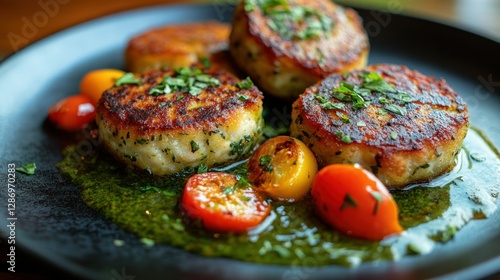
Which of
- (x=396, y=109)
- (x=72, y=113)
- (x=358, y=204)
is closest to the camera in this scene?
(x=358, y=204)

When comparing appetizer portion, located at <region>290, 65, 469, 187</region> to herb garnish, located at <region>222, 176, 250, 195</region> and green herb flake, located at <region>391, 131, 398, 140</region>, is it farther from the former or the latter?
Result: herb garnish, located at <region>222, 176, 250, 195</region>

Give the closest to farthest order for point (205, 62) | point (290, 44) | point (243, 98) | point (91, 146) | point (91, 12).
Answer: point (243, 98) < point (91, 146) < point (290, 44) < point (205, 62) < point (91, 12)

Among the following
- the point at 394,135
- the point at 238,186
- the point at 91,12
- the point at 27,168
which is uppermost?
the point at 394,135

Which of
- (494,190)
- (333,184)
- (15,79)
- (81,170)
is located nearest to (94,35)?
(15,79)

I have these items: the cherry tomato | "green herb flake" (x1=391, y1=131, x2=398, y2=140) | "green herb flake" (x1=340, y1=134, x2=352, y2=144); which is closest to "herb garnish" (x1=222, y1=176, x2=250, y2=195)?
"green herb flake" (x1=340, y1=134, x2=352, y2=144)

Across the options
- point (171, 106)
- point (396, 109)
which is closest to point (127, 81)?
point (171, 106)

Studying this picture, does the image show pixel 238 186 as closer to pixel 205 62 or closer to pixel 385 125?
pixel 385 125

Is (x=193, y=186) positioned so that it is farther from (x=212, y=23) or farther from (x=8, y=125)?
(x=212, y=23)

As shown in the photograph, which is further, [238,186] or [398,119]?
[398,119]
